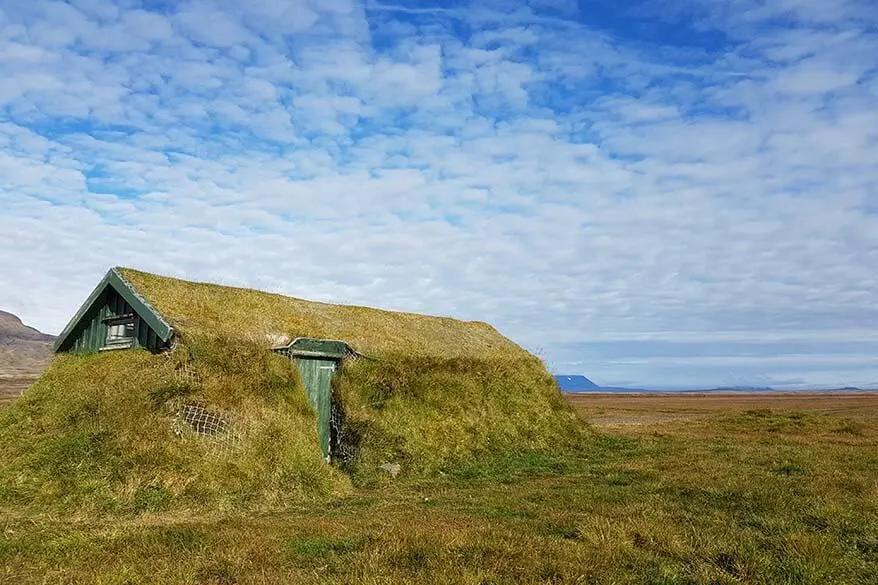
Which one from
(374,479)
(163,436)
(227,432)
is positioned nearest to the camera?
(163,436)

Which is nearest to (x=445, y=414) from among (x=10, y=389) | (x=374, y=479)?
(x=374, y=479)

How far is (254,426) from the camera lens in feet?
57.3

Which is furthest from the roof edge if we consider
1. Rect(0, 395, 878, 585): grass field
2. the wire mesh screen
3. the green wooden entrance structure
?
Rect(0, 395, 878, 585): grass field

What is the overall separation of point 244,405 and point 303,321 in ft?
18.1

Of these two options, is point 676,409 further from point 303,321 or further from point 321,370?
point 321,370

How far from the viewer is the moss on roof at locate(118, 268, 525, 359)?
19656 mm

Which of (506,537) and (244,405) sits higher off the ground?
(244,405)

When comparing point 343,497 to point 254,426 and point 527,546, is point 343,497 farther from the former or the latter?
point 527,546

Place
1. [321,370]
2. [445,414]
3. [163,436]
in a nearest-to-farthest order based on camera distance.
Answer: [163,436] < [321,370] < [445,414]

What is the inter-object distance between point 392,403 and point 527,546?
11821mm

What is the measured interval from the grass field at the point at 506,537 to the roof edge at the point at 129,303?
18.4 ft

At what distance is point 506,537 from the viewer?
11.0 meters

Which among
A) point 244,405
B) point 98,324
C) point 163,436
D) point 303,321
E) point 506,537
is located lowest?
point 506,537

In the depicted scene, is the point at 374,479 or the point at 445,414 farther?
the point at 445,414
